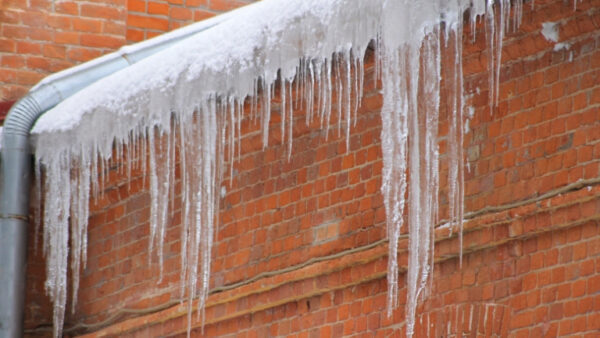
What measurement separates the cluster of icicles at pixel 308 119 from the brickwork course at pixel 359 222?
9cm

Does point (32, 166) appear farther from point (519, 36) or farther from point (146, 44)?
point (519, 36)

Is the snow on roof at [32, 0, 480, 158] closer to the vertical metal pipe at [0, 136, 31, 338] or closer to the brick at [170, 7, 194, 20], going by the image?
the vertical metal pipe at [0, 136, 31, 338]

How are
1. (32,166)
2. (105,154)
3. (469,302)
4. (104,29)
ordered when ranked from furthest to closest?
(104,29) → (32,166) → (105,154) → (469,302)

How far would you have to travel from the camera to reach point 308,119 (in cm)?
577

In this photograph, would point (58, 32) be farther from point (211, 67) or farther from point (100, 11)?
point (211, 67)

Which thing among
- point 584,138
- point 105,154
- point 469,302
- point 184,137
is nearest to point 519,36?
point 584,138

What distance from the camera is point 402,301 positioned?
5.24 meters

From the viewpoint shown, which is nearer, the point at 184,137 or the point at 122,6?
the point at 184,137

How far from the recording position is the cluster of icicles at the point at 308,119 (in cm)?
479

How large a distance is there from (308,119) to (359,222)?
0.56 meters

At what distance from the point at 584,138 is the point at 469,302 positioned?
83cm

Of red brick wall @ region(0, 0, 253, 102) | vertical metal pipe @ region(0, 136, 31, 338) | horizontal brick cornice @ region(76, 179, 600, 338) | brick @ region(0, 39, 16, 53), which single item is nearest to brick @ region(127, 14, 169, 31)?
red brick wall @ region(0, 0, 253, 102)

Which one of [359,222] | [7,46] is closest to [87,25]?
[7,46]

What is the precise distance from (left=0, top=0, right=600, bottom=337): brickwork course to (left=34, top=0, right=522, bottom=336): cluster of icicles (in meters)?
0.09
